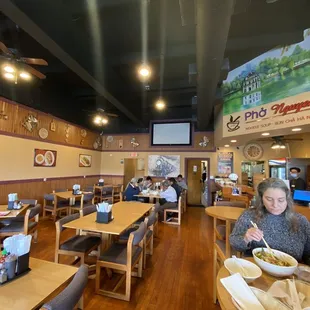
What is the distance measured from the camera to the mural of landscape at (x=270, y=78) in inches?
119

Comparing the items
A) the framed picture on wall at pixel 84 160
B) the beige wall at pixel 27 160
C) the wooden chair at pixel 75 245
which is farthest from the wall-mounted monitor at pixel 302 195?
the framed picture on wall at pixel 84 160

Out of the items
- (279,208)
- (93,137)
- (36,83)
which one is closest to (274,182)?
(279,208)

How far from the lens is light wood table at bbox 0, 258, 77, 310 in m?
0.98

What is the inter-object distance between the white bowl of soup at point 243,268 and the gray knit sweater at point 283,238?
0.25 meters

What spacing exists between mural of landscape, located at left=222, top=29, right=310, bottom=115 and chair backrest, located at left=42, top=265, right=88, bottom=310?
12.7ft

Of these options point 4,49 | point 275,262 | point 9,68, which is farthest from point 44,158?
point 275,262

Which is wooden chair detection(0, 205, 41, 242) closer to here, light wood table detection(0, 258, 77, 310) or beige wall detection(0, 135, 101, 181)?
beige wall detection(0, 135, 101, 181)

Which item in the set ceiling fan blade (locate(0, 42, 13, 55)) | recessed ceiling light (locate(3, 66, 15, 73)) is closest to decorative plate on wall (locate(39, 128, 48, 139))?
recessed ceiling light (locate(3, 66, 15, 73))

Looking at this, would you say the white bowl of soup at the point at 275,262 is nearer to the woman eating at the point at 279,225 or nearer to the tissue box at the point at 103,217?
the woman eating at the point at 279,225

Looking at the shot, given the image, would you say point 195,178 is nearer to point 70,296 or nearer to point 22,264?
point 22,264

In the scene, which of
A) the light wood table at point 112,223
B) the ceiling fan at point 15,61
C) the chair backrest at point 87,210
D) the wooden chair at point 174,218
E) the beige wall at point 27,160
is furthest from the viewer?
the wooden chair at point 174,218

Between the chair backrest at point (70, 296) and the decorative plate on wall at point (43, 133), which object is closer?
the chair backrest at point (70, 296)

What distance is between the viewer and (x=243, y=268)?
1058 millimetres

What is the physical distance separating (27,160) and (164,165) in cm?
506
